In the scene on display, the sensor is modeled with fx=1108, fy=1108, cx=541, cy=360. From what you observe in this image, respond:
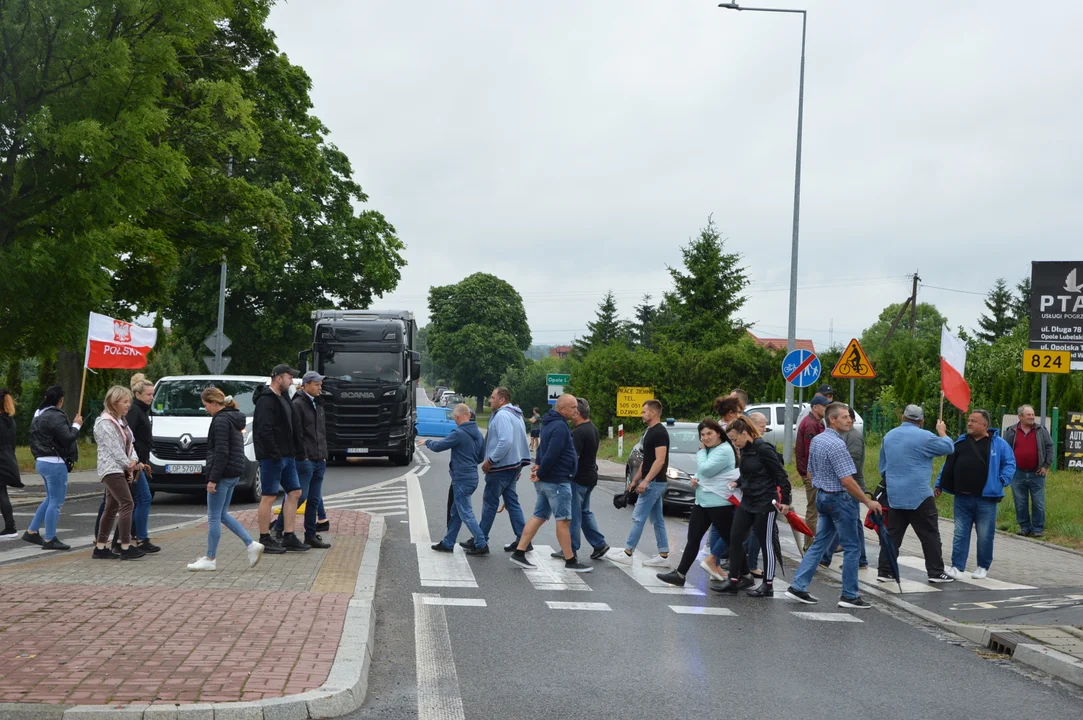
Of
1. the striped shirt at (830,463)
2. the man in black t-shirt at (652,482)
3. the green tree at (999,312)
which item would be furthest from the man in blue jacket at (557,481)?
the green tree at (999,312)

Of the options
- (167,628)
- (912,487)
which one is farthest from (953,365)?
(167,628)

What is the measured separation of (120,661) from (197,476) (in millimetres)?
11486

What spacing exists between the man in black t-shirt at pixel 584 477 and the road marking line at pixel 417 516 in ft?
6.71

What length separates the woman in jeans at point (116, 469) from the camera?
10.3m

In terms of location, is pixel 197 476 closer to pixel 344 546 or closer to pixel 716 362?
pixel 344 546

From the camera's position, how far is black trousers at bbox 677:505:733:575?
1059 centimetres

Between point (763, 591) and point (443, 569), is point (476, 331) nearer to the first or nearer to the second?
point (443, 569)

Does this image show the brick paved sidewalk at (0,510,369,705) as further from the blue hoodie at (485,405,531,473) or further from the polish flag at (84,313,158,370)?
the polish flag at (84,313,158,370)

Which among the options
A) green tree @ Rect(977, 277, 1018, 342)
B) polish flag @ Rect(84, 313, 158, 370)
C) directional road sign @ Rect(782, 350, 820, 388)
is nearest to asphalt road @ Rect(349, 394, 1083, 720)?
polish flag @ Rect(84, 313, 158, 370)

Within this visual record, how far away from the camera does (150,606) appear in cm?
781

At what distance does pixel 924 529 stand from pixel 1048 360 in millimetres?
5391

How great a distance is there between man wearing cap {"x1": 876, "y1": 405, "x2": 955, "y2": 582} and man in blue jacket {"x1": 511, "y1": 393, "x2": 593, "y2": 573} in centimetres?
312

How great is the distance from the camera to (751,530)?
405 inches

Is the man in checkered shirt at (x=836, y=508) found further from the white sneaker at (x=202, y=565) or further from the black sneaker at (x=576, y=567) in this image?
the white sneaker at (x=202, y=565)
